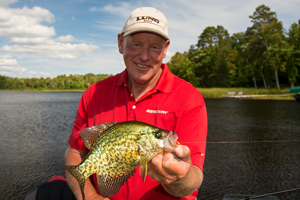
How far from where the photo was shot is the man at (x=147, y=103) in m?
2.33

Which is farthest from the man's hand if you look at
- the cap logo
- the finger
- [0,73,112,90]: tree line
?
[0,73,112,90]: tree line

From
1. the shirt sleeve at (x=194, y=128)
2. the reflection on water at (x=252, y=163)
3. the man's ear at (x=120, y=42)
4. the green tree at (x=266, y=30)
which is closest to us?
the shirt sleeve at (x=194, y=128)

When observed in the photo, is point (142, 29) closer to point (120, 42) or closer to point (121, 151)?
point (120, 42)

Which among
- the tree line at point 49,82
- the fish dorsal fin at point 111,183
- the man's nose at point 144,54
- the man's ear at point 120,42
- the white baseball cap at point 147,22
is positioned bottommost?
the fish dorsal fin at point 111,183

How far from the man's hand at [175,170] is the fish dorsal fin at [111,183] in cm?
25

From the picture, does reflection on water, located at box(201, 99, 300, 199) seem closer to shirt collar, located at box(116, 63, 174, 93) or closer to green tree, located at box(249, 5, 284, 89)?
Answer: shirt collar, located at box(116, 63, 174, 93)

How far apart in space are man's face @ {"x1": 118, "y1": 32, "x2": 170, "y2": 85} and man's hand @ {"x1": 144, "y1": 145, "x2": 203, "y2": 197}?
107 centimetres

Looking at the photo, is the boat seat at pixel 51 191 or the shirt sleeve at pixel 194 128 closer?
the shirt sleeve at pixel 194 128

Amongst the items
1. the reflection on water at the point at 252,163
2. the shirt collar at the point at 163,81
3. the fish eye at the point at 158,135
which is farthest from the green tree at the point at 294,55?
the fish eye at the point at 158,135

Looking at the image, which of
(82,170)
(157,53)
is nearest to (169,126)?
(157,53)

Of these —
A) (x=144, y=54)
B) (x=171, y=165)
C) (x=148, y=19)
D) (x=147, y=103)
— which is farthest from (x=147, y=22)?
(x=171, y=165)

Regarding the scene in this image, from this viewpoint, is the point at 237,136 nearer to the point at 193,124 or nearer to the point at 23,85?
the point at 193,124

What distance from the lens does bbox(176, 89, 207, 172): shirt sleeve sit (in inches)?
90.9

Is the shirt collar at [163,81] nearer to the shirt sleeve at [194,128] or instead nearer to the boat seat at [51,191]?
the shirt sleeve at [194,128]
